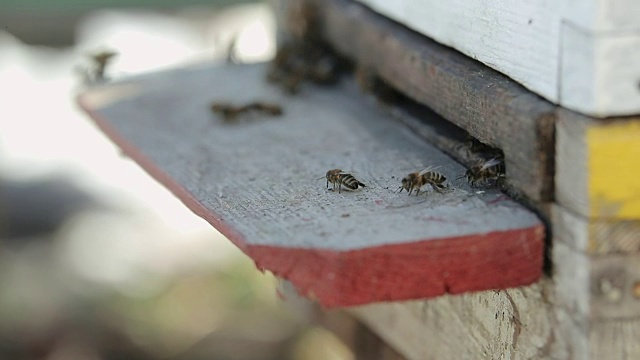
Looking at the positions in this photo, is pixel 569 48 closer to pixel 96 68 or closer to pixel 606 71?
pixel 606 71

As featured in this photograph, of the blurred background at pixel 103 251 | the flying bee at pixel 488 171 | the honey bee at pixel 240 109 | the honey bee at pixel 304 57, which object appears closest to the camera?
the flying bee at pixel 488 171

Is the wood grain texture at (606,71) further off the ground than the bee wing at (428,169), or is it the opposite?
the wood grain texture at (606,71)

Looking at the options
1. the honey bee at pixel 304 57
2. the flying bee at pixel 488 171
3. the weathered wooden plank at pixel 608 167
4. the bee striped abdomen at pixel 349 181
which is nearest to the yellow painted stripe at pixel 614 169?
the weathered wooden plank at pixel 608 167

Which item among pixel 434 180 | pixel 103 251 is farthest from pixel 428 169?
pixel 103 251

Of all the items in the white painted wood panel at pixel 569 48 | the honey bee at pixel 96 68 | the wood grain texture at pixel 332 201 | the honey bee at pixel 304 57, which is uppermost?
the white painted wood panel at pixel 569 48

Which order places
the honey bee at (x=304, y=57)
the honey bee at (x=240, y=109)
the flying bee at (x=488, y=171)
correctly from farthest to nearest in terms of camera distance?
the honey bee at (x=304, y=57) < the honey bee at (x=240, y=109) < the flying bee at (x=488, y=171)

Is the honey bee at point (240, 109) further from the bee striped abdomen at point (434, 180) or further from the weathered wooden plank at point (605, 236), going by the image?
the weathered wooden plank at point (605, 236)
